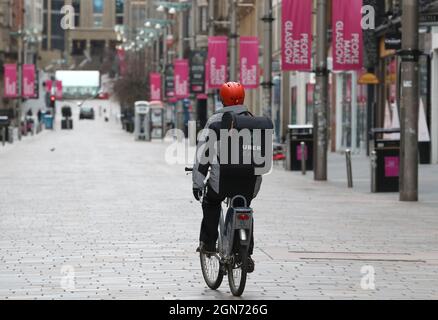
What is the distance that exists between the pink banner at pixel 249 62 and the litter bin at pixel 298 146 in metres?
12.9

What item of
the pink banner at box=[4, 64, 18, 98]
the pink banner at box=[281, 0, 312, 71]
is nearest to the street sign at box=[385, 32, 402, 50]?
the pink banner at box=[281, 0, 312, 71]

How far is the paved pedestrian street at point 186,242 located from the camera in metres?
12.3

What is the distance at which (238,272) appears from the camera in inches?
460

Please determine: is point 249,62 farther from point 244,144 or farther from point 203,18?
point 203,18

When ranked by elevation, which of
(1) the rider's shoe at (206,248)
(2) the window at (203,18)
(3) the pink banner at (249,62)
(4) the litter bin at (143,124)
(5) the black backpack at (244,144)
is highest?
(2) the window at (203,18)

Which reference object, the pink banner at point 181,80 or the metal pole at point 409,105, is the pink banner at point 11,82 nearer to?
the pink banner at point 181,80

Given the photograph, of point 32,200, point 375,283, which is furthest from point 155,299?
point 32,200

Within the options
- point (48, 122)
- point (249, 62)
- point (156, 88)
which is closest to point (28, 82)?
point (156, 88)

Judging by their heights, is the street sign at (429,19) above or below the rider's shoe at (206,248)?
above

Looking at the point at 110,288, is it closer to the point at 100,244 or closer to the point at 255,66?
the point at 100,244

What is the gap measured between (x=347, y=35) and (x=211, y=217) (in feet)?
83.7

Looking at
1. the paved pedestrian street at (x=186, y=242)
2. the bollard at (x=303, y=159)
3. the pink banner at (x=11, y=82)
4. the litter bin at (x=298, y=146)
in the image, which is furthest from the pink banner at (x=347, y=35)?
the pink banner at (x=11, y=82)

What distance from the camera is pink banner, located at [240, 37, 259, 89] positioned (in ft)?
168

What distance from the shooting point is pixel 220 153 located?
11.6m
